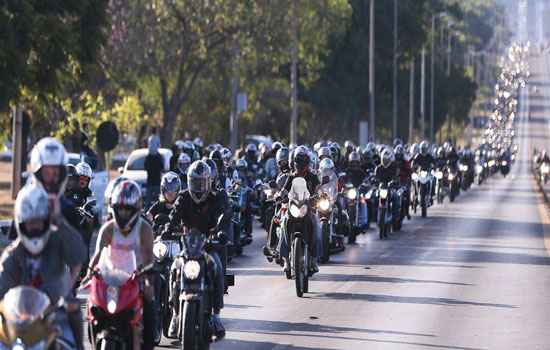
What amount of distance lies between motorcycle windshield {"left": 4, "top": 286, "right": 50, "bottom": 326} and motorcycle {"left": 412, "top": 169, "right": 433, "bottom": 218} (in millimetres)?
27333

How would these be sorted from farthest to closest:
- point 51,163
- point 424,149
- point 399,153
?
1. point 424,149
2. point 399,153
3. point 51,163

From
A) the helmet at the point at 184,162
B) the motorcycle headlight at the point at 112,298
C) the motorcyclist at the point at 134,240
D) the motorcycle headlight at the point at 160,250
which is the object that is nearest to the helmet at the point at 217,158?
the helmet at the point at 184,162

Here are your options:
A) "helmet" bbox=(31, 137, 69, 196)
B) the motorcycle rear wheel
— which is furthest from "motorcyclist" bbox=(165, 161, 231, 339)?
the motorcycle rear wheel

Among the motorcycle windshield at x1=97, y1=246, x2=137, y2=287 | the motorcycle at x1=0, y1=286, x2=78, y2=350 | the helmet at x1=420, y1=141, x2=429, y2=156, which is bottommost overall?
the motorcycle at x1=0, y1=286, x2=78, y2=350

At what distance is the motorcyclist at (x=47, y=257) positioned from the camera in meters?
8.73

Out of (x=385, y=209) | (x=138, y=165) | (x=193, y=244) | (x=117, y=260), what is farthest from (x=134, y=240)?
(x=138, y=165)

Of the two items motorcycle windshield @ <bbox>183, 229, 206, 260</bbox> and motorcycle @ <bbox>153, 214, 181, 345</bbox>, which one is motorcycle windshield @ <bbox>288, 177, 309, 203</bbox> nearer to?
motorcycle @ <bbox>153, 214, 181, 345</bbox>

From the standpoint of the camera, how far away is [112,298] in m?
9.80

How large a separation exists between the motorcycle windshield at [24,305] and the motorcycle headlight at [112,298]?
1.26 meters

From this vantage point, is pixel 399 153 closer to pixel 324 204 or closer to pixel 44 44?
pixel 44 44

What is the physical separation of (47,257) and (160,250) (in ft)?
13.2

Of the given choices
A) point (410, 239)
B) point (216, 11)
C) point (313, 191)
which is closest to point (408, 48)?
point (216, 11)

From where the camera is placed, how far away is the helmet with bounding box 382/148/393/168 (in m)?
28.6

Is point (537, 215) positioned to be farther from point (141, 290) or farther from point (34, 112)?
point (141, 290)
